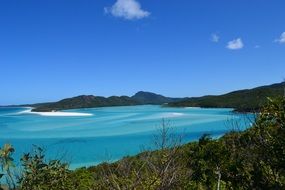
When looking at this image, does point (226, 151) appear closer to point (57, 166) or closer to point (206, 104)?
point (57, 166)

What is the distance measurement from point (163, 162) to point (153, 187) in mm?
487

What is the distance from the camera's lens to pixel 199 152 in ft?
60.5

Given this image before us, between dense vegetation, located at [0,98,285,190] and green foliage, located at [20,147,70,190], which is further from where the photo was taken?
green foliage, located at [20,147,70,190]

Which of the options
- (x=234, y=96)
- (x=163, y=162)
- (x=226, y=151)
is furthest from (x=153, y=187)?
(x=234, y=96)

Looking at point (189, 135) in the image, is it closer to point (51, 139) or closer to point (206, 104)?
point (51, 139)

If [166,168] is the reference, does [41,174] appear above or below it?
below

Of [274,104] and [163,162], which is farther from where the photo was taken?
[274,104]

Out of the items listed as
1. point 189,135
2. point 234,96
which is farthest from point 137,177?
point 234,96

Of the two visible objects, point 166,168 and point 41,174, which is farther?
point 41,174

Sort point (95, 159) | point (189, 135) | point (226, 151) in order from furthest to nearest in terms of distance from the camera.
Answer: point (189, 135) → point (95, 159) → point (226, 151)

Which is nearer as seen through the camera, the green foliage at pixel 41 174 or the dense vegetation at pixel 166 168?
the dense vegetation at pixel 166 168

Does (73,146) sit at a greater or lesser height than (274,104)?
lesser

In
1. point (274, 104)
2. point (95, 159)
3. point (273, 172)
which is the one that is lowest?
point (95, 159)

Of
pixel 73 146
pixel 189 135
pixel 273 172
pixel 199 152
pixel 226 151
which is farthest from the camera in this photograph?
pixel 189 135
